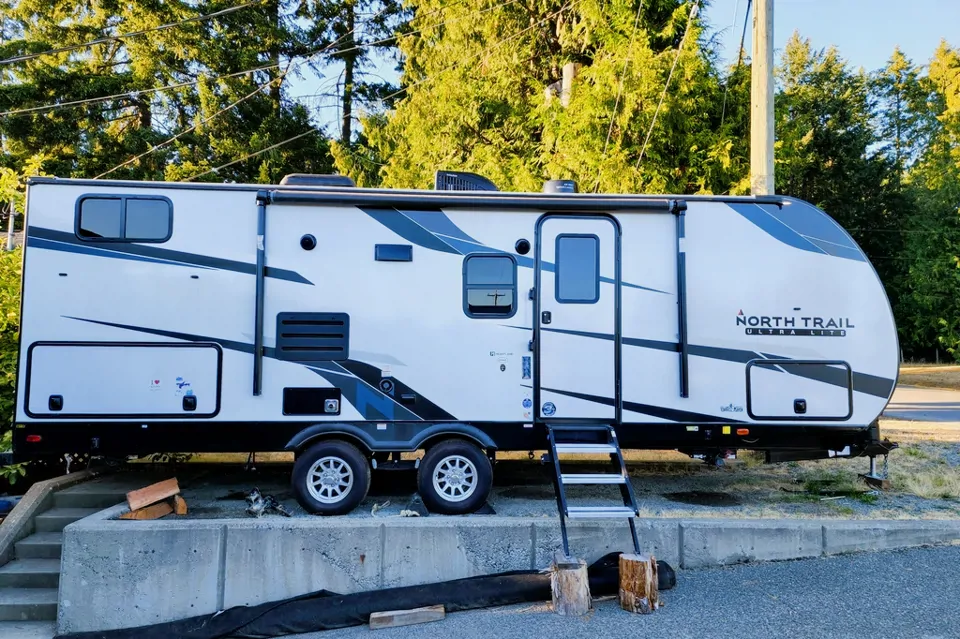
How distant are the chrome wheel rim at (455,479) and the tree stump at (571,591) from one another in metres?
1.33

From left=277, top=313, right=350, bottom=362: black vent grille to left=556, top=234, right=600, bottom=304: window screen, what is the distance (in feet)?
6.82

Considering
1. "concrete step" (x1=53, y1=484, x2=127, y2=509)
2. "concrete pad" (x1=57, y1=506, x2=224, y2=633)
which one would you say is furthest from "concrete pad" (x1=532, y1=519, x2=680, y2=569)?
"concrete step" (x1=53, y1=484, x2=127, y2=509)

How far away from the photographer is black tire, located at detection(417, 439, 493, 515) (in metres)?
5.81

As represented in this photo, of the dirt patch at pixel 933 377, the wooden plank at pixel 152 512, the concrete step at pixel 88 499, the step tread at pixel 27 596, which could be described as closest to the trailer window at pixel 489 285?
the wooden plank at pixel 152 512

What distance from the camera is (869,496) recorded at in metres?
6.60

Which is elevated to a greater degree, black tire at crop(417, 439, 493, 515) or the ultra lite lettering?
the ultra lite lettering

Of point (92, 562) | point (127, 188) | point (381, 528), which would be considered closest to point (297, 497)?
point (381, 528)

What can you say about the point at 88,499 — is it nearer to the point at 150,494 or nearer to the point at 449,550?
the point at 150,494

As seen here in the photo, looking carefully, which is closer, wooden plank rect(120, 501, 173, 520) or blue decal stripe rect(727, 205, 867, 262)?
wooden plank rect(120, 501, 173, 520)

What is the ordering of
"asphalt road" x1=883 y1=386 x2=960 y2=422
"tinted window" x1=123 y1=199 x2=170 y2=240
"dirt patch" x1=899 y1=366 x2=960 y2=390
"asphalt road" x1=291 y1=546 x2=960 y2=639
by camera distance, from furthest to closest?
1. "dirt patch" x1=899 y1=366 x2=960 y2=390
2. "asphalt road" x1=883 y1=386 x2=960 y2=422
3. "tinted window" x1=123 y1=199 x2=170 y2=240
4. "asphalt road" x1=291 y1=546 x2=960 y2=639

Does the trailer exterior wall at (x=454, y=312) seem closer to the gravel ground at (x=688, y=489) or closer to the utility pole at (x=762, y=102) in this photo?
the gravel ground at (x=688, y=489)

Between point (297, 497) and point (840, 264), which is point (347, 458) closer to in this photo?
point (297, 497)

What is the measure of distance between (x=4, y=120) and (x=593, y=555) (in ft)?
63.8

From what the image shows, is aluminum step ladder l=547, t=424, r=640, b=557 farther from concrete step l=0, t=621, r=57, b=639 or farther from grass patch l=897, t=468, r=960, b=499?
concrete step l=0, t=621, r=57, b=639
